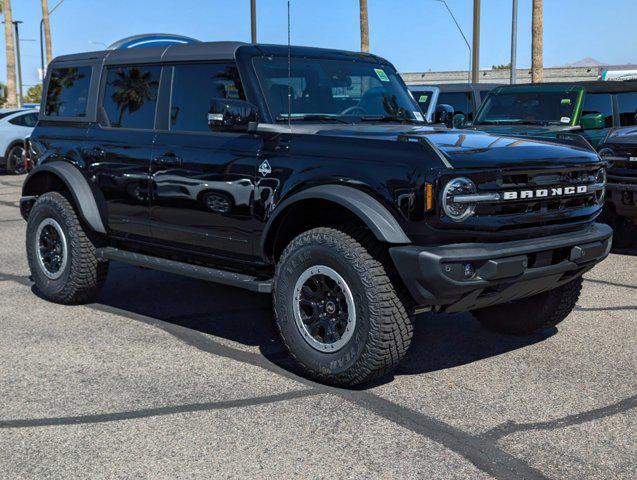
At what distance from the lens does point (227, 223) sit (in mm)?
5348

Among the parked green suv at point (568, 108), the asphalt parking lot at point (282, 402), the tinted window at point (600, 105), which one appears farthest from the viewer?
the tinted window at point (600, 105)

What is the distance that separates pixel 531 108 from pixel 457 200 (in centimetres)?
701

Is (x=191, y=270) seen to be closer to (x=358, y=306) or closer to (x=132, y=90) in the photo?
(x=358, y=306)

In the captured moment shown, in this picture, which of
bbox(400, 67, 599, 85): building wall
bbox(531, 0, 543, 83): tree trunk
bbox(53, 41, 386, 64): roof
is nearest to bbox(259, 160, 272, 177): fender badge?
bbox(53, 41, 386, 64): roof

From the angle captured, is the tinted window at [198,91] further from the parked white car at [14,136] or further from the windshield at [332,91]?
the parked white car at [14,136]

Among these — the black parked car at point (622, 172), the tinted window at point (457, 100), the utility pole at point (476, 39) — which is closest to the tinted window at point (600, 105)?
the black parked car at point (622, 172)

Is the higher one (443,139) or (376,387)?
(443,139)

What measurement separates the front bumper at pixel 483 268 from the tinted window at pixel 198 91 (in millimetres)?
1836

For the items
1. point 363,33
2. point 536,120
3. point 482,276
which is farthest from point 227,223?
point 363,33

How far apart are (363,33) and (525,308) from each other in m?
25.8

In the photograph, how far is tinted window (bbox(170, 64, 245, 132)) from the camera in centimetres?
558

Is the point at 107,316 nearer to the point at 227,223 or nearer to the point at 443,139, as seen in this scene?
the point at 227,223

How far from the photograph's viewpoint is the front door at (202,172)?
5258 millimetres

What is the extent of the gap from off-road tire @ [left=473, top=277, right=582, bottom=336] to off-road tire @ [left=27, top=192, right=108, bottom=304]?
9.63 feet
